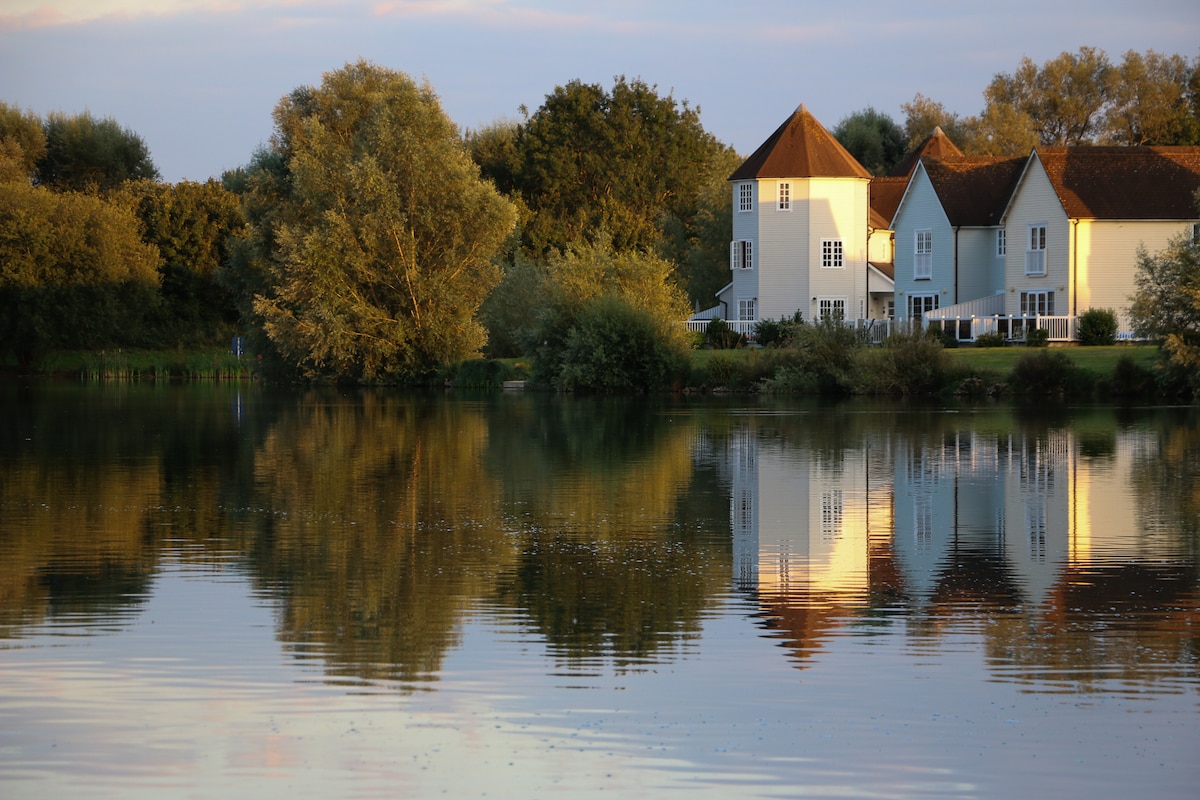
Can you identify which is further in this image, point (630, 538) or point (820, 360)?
point (820, 360)

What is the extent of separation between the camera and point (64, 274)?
74.9m

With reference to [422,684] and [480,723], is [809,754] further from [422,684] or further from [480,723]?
[422,684]

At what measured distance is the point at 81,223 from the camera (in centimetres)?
7538

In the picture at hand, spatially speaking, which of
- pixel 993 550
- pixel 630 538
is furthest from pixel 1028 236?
pixel 630 538

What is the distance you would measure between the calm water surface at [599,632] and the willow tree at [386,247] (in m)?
35.5

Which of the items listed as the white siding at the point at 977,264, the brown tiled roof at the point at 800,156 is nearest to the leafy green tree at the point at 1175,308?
the white siding at the point at 977,264

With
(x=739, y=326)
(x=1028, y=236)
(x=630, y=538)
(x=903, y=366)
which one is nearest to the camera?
(x=630, y=538)

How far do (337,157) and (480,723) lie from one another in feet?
181

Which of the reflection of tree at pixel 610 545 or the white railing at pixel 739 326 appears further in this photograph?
the white railing at pixel 739 326

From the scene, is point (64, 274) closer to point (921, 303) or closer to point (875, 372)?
point (921, 303)

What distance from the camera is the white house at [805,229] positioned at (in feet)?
230

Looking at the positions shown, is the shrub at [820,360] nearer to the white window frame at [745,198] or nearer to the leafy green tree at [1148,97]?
the white window frame at [745,198]

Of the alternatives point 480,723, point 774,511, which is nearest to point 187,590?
point 480,723

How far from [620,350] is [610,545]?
39314 mm
